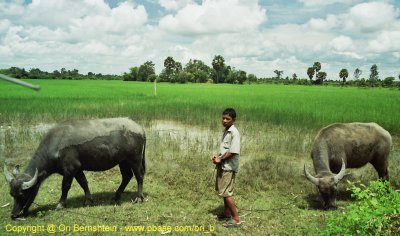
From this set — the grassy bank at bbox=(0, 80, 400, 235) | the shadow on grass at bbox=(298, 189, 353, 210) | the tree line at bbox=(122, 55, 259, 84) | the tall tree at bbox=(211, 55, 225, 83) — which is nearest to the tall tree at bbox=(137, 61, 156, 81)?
the tree line at bbox=(122, 55, 259, 84)

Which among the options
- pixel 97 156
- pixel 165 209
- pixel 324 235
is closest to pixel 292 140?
pixel 165 209

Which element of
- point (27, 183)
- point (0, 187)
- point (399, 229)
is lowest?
point (0, 187)

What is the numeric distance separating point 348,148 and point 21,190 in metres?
5.22

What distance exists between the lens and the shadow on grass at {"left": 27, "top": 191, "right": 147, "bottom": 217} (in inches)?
197

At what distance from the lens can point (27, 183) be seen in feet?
15.0

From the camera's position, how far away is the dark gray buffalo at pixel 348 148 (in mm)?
5680

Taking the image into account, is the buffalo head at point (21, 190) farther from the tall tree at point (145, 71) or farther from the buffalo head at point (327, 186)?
the tall tree at point (145, 71)

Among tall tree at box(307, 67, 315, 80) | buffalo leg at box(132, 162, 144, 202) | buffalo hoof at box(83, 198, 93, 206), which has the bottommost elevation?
buffalo hoof at box(83, 198, 93, 206)

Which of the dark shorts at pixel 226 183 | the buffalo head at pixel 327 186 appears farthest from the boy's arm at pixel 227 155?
the buffalo head at pixel 327 186

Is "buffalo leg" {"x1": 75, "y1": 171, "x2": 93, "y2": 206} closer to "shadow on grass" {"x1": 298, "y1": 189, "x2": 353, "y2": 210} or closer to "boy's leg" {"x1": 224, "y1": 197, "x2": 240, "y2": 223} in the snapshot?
"boy's leg" {"x1": 224, "y1": 197, "x2": 240, "y2": 223}

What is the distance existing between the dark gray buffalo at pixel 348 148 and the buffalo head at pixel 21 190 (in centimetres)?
424

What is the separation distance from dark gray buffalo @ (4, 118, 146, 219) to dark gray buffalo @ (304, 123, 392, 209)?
297 centimetres

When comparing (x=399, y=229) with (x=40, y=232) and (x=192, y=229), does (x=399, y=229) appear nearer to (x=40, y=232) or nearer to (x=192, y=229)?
(x=192, y=229)

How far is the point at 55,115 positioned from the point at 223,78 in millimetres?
50409
